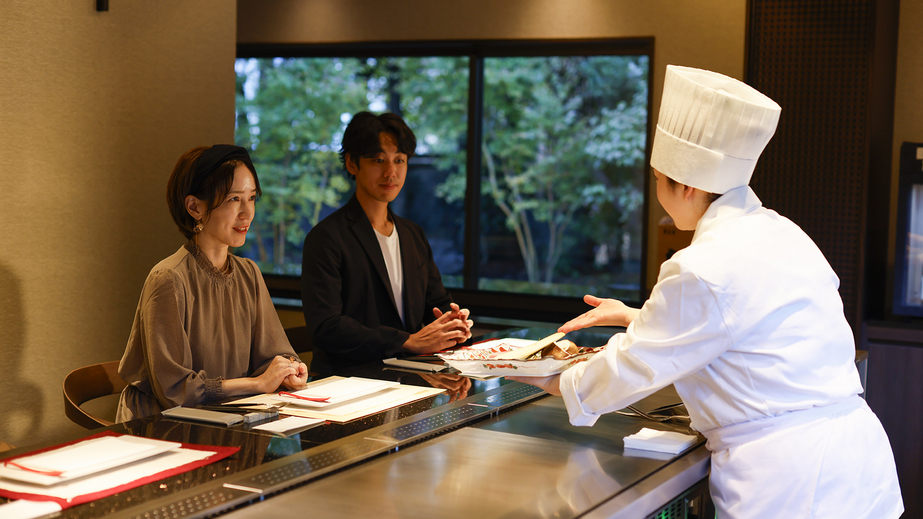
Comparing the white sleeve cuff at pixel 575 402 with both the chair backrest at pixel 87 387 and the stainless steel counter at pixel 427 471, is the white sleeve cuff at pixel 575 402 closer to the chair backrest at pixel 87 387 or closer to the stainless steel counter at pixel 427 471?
the stainless steel counter at pixel 427 471

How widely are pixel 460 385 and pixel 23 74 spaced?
174cm

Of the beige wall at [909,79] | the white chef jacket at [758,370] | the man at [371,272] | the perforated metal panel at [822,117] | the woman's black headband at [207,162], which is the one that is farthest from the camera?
the beige wall at [909,79]

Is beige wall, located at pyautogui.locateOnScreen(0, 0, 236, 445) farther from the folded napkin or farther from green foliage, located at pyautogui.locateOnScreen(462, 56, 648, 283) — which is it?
the folded napkin

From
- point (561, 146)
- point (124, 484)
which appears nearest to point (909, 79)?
point (561, 146)

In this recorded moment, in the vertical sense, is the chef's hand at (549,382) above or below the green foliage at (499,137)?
below

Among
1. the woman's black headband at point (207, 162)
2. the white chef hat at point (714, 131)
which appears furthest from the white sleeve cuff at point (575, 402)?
the woman's black headband at point (207, 162)

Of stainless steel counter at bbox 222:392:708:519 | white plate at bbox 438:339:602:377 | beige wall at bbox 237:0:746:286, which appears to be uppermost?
beige wall at bbox 237:0:746:286

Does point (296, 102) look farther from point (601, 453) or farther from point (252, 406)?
point (601, 453)

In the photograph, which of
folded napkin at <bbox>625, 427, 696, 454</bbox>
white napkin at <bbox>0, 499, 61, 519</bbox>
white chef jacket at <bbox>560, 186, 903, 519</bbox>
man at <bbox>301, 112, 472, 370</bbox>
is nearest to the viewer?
white napkin at <bbox>0, 499, 61, 519</bbox>

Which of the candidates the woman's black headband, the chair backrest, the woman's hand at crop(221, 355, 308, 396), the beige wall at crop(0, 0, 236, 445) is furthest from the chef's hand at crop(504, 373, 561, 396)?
the beige wall at crop(0, 0, 236, 445)

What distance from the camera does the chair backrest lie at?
80.9 inches

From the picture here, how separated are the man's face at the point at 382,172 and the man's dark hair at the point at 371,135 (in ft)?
0.05

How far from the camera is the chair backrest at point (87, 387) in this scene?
205 centimetres

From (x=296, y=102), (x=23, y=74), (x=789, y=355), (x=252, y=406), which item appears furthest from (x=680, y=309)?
(x=296, y=102)
